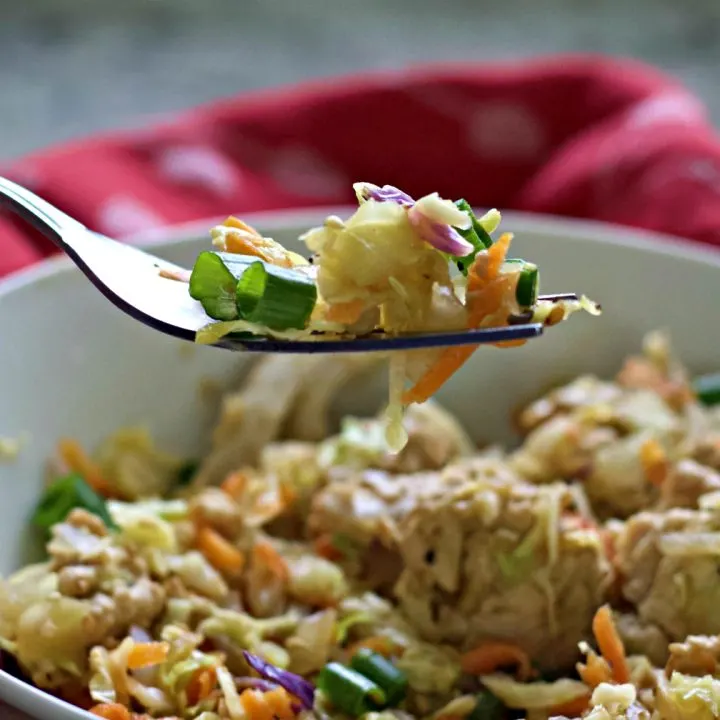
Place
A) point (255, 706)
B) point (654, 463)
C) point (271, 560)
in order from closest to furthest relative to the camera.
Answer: point (255, 706) < point (271, 560) < point (654, 463)

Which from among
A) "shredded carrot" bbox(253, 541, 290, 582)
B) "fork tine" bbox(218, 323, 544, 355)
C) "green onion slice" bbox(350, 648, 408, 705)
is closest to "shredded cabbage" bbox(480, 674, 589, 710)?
"green onion slice" bbox(350, 648, 408, 705)

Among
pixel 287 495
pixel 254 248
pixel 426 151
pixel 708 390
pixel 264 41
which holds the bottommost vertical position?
pixel 287 495

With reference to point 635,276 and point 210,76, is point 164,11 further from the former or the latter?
point 635,276

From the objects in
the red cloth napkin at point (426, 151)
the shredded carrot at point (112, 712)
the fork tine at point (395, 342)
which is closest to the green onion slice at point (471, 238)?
the fork tine at point (395, 342)

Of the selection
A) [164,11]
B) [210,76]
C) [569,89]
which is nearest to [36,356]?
[569,89]

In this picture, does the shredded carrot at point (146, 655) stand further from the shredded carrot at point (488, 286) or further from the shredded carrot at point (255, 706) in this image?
the shredded carrot at point (488, 286)

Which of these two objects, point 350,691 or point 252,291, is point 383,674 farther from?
point 252,291

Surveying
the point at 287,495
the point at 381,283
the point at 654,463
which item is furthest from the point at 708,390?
the point at 381,283
